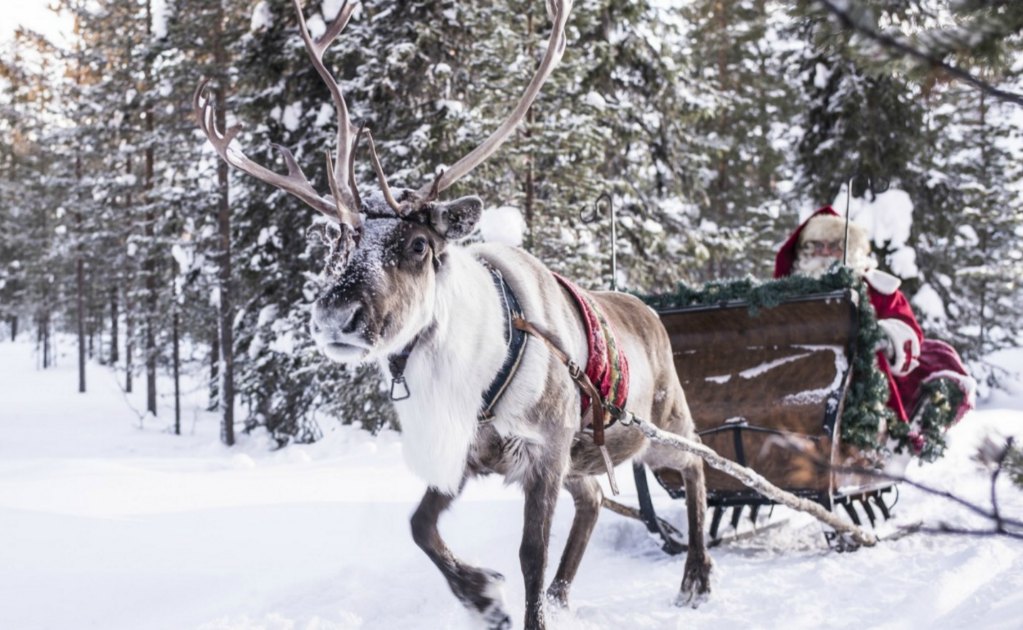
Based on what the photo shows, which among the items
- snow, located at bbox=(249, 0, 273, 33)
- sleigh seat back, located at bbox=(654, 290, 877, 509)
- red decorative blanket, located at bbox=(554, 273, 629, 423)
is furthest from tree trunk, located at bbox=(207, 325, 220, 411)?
red decorative blanket, located at bbox=(554, 273, 629, 423)

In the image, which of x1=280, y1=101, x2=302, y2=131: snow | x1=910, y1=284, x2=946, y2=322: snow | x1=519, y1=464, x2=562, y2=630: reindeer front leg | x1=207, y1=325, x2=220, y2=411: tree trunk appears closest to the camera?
x1=519, y1=464, x2=562, y2=630: reindeer front leg

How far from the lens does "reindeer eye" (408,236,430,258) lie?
126 inches

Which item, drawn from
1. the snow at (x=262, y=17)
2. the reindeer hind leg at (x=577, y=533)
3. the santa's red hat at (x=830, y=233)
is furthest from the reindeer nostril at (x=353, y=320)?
the snow at (x=262, y=17)

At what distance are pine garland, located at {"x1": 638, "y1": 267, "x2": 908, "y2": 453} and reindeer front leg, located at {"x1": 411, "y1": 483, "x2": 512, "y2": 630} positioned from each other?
8.68 ft

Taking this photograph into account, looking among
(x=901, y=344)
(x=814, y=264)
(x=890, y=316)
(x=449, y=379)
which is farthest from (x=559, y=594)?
(x=814, y=264)

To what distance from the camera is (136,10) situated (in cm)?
1833

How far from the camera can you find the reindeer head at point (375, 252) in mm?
2865

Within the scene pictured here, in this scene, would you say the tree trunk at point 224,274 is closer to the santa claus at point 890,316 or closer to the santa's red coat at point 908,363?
the santa claus at point 890,316

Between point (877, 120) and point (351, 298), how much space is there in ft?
47.6

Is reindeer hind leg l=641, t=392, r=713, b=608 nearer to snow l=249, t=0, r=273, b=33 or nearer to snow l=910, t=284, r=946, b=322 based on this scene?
snow l=249, t=0, r=273, b=33

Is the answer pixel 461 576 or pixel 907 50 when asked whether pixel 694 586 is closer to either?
pixel 461 576

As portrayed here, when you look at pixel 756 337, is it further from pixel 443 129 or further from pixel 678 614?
pixel 443 129

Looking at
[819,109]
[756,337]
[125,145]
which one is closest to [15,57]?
[125,145]

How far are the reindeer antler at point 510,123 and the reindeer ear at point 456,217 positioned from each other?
14 centimetres
